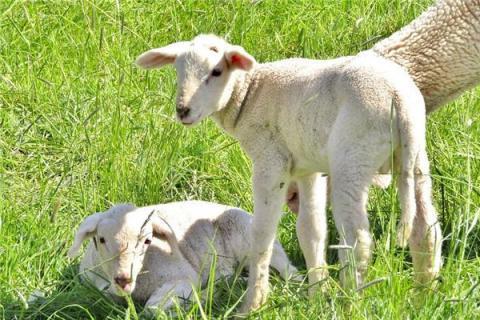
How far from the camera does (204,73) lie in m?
6.55

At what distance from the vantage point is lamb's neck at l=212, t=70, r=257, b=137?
6781 millimetres

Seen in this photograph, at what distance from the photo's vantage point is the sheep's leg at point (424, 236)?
6137mm

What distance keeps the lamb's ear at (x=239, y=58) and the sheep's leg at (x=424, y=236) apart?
1.00 metres

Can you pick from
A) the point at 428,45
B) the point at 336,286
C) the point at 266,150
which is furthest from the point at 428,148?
the point at 336,286

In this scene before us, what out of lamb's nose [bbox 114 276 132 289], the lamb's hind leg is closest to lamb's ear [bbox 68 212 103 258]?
lamb's nose [bbox 114 276 132 289]

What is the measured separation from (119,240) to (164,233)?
47cm

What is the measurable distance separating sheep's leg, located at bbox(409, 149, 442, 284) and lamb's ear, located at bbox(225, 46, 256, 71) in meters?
1.00

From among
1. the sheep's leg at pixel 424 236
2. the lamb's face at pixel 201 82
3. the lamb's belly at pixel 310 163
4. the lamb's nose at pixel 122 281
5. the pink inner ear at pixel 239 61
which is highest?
the pink inner ear at pixel 239 61

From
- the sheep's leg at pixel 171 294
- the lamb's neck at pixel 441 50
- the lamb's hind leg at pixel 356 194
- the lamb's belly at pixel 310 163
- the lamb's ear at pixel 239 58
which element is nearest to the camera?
the lamb's hind leg at pixel 356 194

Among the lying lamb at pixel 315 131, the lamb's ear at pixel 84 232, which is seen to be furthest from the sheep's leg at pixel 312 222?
the lamb's ear at pixel 84 232

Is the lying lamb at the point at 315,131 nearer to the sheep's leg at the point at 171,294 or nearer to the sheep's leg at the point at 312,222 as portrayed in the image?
the sheep's leg at the point at 312,222

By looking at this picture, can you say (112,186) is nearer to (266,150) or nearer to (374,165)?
(266,150)

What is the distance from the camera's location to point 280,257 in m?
7.31

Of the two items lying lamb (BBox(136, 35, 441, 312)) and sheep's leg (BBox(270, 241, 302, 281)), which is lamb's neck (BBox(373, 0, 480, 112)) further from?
sheep's leg (BBox(270, 241, 302, 281))
